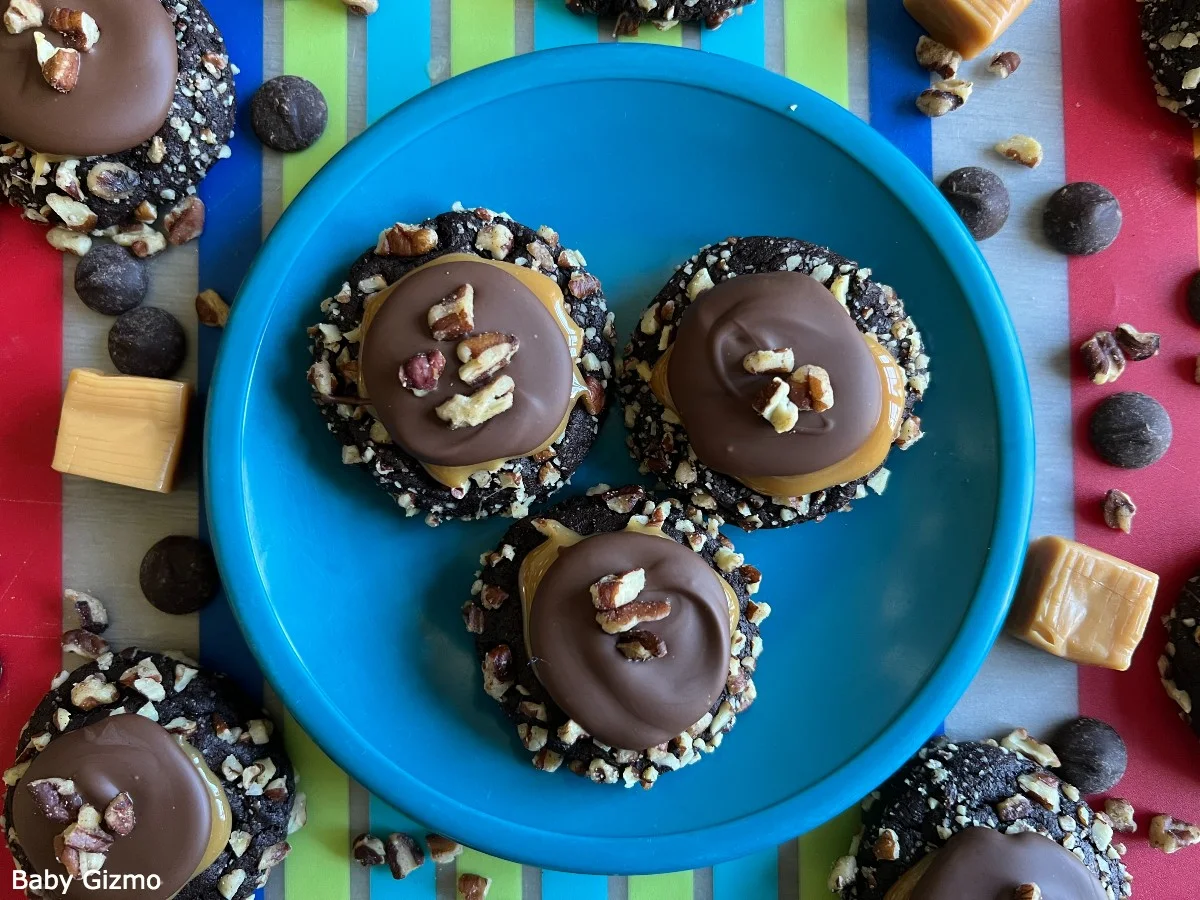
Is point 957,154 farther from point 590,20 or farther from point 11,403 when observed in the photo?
point 11,403

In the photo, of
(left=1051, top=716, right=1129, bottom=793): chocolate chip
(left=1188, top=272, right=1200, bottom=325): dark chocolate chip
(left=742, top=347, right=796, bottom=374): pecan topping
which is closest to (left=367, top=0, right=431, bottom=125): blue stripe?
(left=742, top=347, right=796, bottom=374): pecan topping

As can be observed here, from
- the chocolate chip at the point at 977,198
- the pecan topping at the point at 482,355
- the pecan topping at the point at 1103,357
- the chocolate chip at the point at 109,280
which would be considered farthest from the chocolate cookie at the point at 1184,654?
the chocolate chip at the point at 109,280

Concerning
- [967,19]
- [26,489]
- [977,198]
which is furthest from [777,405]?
[26,489]

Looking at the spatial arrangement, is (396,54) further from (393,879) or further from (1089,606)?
(1089,606)

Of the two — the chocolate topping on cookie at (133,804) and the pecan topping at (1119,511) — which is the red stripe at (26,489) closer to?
the chocolate topping on cookie at (133,804)

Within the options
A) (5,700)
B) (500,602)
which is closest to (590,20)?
(500,602)

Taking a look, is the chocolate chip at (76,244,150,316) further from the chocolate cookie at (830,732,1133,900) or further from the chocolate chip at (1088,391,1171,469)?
the chocolate chip at (1088,391,1171,469)
